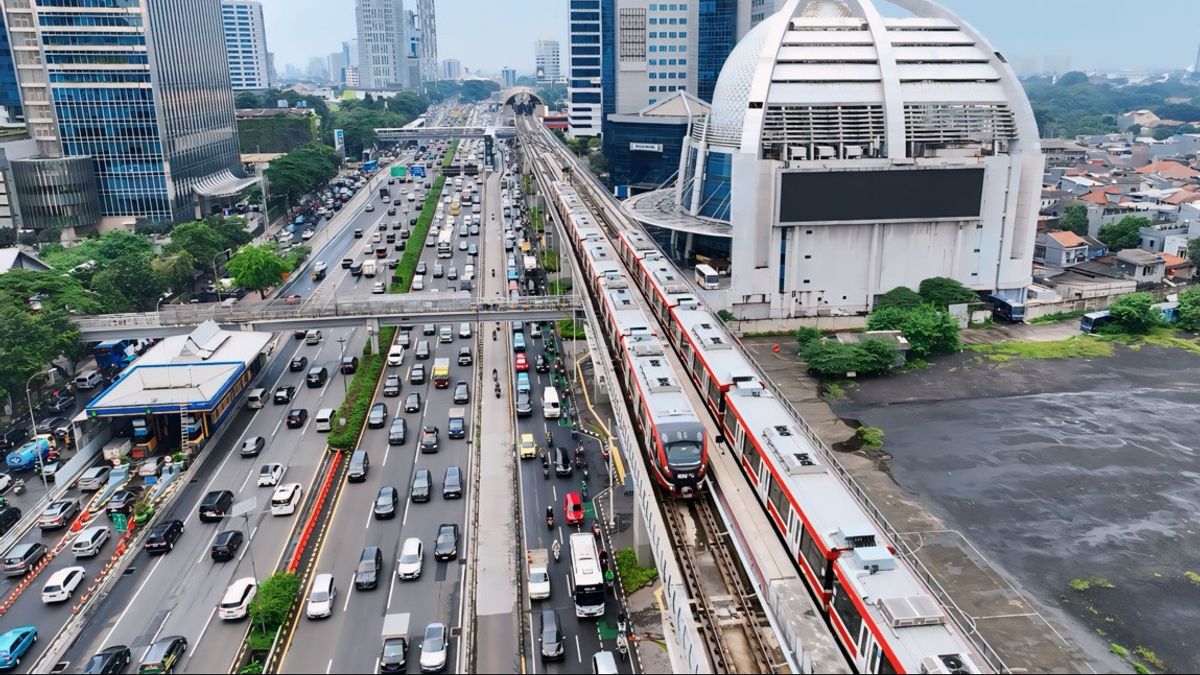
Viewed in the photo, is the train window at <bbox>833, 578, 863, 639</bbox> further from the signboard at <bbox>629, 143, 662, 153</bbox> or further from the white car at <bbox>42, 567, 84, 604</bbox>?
the signboard at <bbox>629, 143, 662, 153</bbox>

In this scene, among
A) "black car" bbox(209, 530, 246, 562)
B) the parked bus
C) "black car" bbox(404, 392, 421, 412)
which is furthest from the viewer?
the parked bus

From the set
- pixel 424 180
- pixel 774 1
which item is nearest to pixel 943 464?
pixel 774 1

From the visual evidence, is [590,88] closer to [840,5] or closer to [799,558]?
[840,5]

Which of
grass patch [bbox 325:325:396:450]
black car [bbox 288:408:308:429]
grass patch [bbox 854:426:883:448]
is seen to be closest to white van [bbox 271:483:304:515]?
grass patch [bbox 325:325:396:450]

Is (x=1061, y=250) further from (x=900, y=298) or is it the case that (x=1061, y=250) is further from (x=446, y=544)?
(x=446, y=544)

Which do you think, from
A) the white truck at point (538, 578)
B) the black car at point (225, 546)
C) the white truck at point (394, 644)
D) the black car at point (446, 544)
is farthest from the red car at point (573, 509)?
the black car at point (225, 546)
